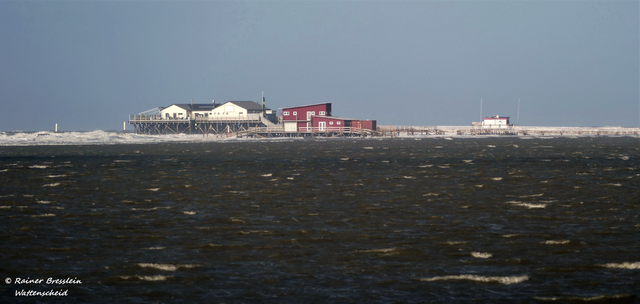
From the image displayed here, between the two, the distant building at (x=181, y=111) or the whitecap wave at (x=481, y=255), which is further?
the distant building at (x=181, y=111)

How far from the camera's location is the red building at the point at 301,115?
10829 centimetres

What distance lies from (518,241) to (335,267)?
213 inches

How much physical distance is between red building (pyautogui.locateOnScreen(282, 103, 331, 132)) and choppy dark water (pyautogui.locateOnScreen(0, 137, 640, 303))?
79.2 m

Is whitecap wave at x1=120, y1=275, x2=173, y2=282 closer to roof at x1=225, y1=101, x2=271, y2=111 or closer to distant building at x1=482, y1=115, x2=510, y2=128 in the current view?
roof at x1=225, y1=101, x2=271, y2=111

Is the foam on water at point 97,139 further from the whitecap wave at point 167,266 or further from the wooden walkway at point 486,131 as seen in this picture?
the whitecap wave at point 167,266

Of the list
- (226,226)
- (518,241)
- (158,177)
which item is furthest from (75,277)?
(158,177)

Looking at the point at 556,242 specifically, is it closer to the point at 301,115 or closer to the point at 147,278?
the point at 147,278

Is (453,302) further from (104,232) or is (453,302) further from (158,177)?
(158,177)

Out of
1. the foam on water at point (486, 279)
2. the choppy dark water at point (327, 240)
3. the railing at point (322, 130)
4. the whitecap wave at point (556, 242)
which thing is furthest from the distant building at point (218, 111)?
the foam on water at point (486, 279)

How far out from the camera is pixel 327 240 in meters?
15.2

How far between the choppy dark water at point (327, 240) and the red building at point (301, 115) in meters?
79.2

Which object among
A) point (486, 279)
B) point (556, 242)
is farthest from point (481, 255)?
point (556, 242)

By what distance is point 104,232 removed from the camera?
53.9 ft

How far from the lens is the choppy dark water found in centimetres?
1099
